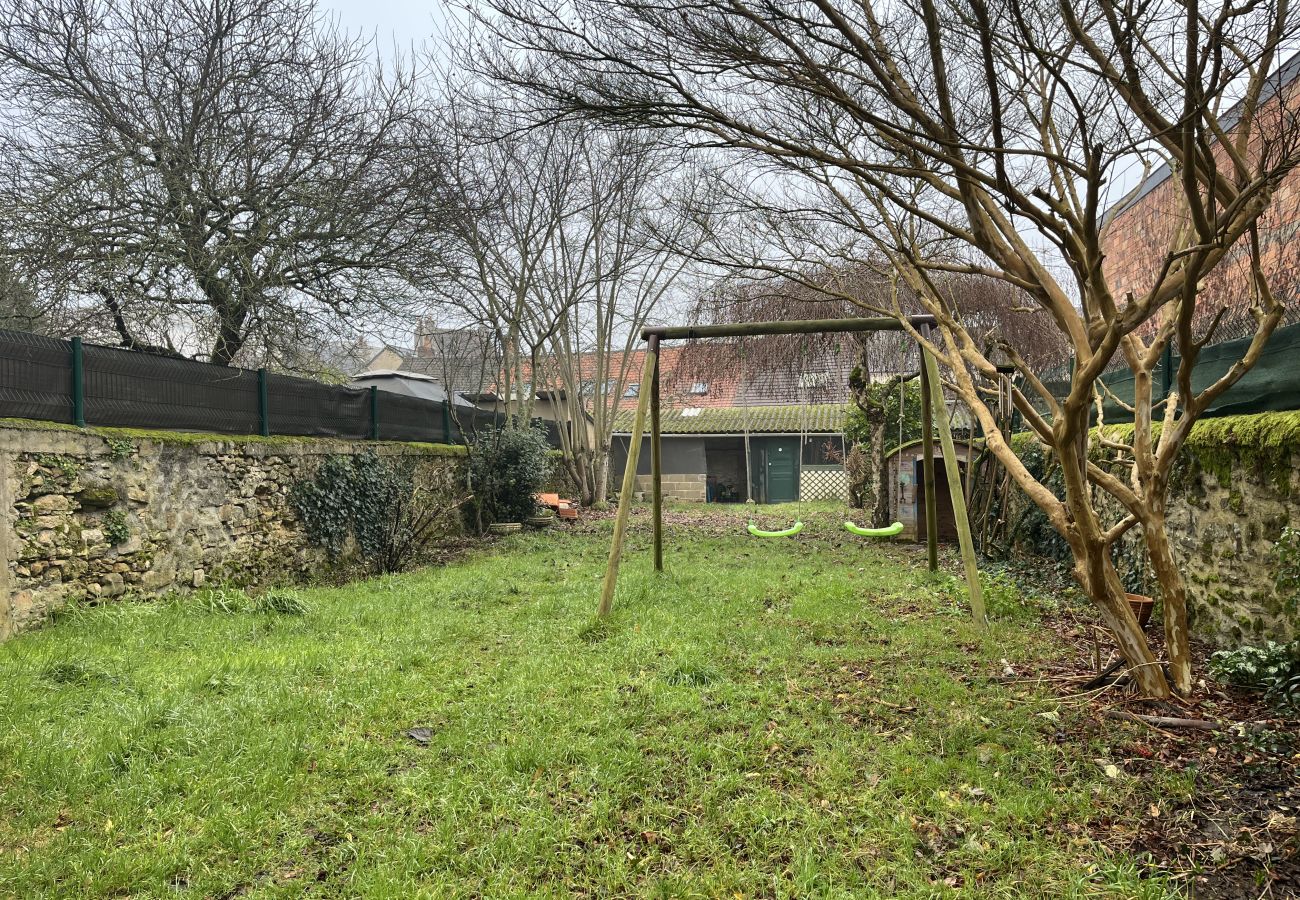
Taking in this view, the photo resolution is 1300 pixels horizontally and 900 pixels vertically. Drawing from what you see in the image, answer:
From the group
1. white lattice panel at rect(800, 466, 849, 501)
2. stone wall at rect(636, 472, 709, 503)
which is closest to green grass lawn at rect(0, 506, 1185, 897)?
white lattice panel at rect(800, 466, 849, 501)

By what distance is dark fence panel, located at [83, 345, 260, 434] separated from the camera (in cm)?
645

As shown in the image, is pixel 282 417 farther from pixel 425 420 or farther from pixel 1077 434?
pixel 1077 434

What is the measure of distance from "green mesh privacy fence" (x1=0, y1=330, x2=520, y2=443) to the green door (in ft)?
43.6

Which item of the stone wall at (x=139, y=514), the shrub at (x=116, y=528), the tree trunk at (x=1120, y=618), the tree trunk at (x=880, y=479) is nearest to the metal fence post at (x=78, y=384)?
the stone wall at (x=139, y=514)

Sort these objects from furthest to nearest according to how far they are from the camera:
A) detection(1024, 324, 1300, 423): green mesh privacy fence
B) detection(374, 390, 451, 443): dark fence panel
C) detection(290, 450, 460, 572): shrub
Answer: detection(374, 390, 451, 443): dark fence panel → detection(290, 450, 460, 572): shrub → detection(1024, 324, 1300, 423): green mesh privacy fence

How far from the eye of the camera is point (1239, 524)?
411cm

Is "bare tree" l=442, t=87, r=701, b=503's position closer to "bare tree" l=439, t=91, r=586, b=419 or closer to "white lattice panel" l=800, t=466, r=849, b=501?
"bare tree" l=439, t=91, r=586, b=419

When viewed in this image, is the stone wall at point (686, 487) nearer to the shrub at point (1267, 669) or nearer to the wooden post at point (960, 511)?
the wooden post at point (960, 511)

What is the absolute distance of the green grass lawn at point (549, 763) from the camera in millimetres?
2580

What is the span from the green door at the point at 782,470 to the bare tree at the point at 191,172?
48.1 ft

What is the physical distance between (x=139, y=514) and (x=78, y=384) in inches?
49.0

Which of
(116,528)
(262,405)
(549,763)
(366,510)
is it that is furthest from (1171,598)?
(366,510)

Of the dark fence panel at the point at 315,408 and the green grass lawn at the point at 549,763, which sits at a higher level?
the dark fence panel at the point at 315,408

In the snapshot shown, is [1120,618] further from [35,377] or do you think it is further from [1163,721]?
[35,377]
